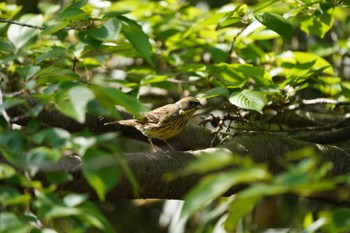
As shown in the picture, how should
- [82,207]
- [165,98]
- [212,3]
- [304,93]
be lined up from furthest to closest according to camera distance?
[212,3]
[304,93]
[165,98]
[82,207]

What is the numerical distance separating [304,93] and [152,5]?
2.50 meters

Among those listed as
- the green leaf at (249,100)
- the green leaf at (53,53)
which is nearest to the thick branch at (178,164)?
the green leaf at (249,100)

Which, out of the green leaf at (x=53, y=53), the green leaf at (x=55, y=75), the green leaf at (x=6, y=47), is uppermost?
the green leaf at (x=55, y=75)

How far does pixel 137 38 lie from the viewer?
3.68 m

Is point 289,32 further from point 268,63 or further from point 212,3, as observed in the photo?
point 212,3

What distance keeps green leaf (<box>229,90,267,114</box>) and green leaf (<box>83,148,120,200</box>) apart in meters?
1.70

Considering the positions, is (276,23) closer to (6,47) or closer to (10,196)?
(6,47)

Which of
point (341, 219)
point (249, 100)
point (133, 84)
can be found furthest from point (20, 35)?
point (341, 219)

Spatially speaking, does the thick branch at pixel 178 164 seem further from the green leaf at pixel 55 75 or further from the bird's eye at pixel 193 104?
the bird's eye at pixel 193 104

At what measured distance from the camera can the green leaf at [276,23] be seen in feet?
12.8

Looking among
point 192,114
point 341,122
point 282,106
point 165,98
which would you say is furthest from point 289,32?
point 165,98

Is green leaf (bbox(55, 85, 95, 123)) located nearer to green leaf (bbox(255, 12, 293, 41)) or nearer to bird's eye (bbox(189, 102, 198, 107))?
green leaf (bbox(255, 12, 293, 41))

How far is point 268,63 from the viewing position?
199 inches

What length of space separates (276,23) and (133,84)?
1065mm
